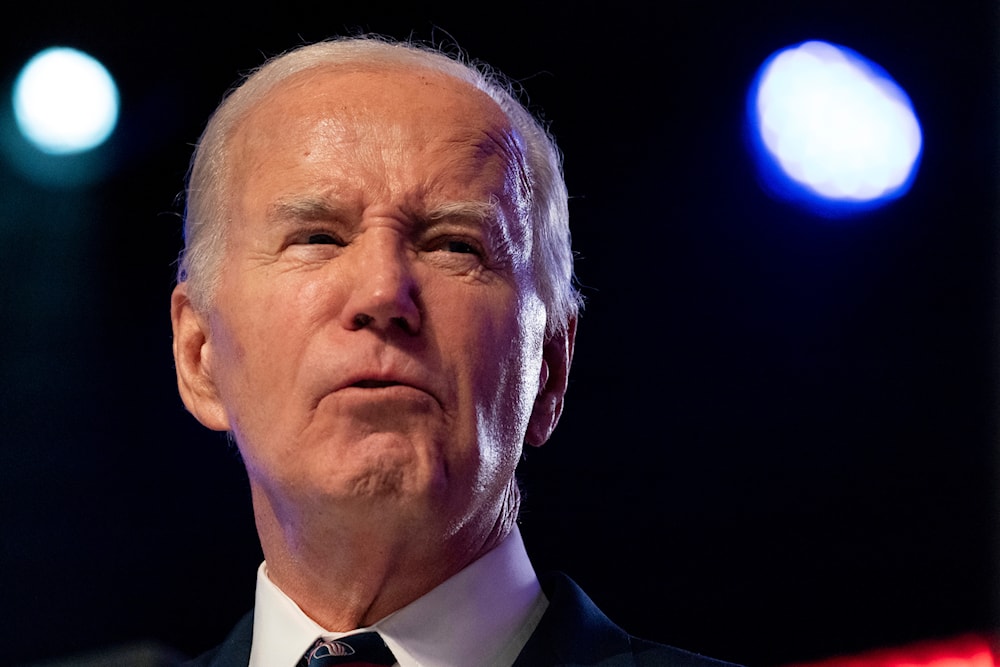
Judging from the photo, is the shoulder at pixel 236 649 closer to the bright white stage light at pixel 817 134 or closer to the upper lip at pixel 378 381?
the upper lip at pixel 378 381

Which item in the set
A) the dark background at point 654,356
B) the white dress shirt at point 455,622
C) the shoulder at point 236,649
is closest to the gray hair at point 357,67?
the white dress shirt at point 455,622

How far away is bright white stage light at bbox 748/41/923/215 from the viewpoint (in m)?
3.52

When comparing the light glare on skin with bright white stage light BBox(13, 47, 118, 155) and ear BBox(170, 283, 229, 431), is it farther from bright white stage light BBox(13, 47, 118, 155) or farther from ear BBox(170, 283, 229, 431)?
bright white stage light BBox(13, 47, 118, 155)

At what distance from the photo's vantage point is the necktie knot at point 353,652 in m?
2.00

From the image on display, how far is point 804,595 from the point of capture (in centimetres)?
323

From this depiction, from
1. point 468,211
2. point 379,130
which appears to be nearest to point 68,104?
point 379,130

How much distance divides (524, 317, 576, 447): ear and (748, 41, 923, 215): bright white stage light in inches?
53.1

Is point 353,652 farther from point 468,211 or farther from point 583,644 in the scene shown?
point 468,211

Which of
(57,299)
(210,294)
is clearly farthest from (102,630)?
(210,294)

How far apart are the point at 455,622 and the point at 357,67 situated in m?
1.04

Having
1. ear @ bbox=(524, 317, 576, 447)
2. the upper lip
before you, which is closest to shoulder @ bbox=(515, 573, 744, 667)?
ear @ bbox=(524, 317, 576, 447)

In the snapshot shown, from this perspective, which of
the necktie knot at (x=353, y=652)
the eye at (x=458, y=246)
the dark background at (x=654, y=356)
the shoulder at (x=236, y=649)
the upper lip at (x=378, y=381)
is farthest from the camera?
the dark background at (x=654, y=356)

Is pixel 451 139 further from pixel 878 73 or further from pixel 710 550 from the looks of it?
pixel 878 73

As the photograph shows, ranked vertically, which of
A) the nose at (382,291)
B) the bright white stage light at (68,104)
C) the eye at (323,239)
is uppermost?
the bright white stage light at (68,104)
